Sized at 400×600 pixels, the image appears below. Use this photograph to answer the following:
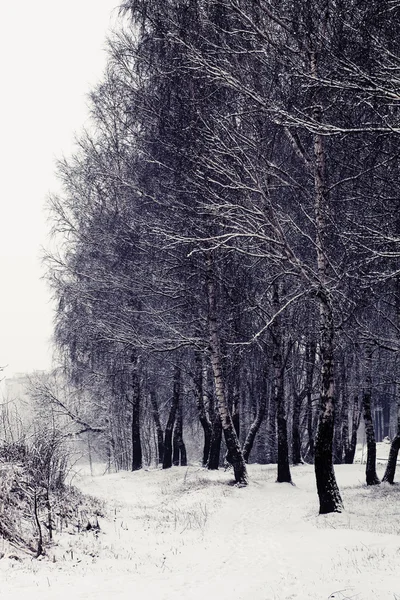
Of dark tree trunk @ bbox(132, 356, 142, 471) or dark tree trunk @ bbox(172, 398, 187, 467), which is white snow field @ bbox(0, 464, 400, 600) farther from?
dark tree trunk @ bbox(172, 398, 187, 467)

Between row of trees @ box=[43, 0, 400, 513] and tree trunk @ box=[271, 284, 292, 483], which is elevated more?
row of trees @ box=[43, 0, 400, 513]

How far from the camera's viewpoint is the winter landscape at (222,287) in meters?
6.96

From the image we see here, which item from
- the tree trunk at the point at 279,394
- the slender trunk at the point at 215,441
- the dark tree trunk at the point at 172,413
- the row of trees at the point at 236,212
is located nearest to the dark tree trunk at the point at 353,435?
the row of trees at the point at 236,212

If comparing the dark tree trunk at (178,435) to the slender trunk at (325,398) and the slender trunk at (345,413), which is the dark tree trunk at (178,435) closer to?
the slender trunk at (345,413)

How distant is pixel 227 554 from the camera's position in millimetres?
7605

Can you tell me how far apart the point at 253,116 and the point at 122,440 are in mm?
27453

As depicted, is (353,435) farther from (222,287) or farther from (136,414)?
(222,287)

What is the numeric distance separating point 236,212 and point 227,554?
6.79 m

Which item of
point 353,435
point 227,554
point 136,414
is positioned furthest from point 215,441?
point 227,554

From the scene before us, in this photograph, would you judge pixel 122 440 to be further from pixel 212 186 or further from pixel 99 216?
pixel 212 186

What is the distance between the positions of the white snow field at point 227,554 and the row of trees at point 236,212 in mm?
1430

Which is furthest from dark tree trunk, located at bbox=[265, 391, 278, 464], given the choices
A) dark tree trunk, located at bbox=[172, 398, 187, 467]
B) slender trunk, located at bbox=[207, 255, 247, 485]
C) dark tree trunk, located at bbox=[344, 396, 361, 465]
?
slender trunk, located at bbox=[207, 255, 247, 485]

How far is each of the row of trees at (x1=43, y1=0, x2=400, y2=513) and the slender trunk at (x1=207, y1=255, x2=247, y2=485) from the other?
5 cm

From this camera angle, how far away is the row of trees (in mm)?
9453
